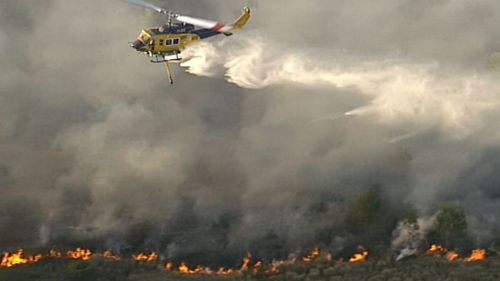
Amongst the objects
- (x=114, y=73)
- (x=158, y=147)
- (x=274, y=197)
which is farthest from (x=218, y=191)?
(x=114, y=73)

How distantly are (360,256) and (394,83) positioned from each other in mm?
19298

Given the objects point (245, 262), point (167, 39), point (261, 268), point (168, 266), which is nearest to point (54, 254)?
point (168, 266)

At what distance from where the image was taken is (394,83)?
211 ft

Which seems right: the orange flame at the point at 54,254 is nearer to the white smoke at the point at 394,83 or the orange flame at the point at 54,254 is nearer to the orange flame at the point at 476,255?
the white smoke at the point at 394,83

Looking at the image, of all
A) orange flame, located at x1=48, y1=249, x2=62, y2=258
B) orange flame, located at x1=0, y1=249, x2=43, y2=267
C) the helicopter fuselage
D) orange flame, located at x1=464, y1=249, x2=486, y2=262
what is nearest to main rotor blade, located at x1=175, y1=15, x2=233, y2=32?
the helicopter fuselage

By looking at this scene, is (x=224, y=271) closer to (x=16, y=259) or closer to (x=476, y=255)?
(x=16, y=259)

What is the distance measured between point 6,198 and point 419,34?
51.8 meters

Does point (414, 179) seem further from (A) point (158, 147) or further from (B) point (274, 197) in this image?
(A) point (158, 147)

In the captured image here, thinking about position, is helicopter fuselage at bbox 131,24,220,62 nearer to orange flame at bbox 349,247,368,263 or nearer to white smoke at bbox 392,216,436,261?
orange flame at bbox 349,247,368,263

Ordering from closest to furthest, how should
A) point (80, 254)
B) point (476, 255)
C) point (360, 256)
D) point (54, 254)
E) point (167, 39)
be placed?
point (167, 39) → point (476, 255) → point (360, 256) → point (54, 254) → point (80, 254)

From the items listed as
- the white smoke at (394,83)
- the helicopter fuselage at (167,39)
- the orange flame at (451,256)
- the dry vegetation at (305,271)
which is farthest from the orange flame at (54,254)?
the orange flame at (451,256)

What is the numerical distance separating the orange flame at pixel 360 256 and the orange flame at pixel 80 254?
2247cm

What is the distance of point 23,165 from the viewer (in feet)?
213

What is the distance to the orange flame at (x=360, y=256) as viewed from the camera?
53969 mm
